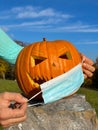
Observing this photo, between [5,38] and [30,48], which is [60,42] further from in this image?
[5,38]

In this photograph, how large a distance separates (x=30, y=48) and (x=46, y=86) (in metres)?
1.28

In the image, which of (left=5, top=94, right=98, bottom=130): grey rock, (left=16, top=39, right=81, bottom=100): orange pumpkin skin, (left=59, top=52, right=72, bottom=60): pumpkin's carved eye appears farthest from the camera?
(left=59, top=52, right=72, bottom=60): pumpkin's carved eye

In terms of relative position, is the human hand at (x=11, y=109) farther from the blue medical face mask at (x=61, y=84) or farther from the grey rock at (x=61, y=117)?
the grey rock at (x=61, y=117)

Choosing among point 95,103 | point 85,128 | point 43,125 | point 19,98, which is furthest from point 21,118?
point 95,103

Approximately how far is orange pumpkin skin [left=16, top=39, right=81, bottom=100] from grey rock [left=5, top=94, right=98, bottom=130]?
234 mm

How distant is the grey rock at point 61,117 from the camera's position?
13.0 ft

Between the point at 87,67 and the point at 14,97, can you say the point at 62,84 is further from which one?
the point at 14,97

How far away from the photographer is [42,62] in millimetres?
4105

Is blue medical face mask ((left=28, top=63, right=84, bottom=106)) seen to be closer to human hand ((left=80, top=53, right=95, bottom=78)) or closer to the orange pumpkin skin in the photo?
human hand ((left=80, top=53, right=95, bottom=78))

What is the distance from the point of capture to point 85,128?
4133mm

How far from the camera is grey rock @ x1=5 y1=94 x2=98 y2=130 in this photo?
3.95 metres

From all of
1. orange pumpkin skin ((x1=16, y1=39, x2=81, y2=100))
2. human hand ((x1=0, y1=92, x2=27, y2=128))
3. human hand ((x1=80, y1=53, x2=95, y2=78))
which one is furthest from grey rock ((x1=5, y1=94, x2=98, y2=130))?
human hand ((x1=0, y1=92, x2=27, y2=128))

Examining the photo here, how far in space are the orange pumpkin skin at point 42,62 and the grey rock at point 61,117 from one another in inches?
9.2

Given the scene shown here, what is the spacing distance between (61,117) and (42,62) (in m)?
0.58
